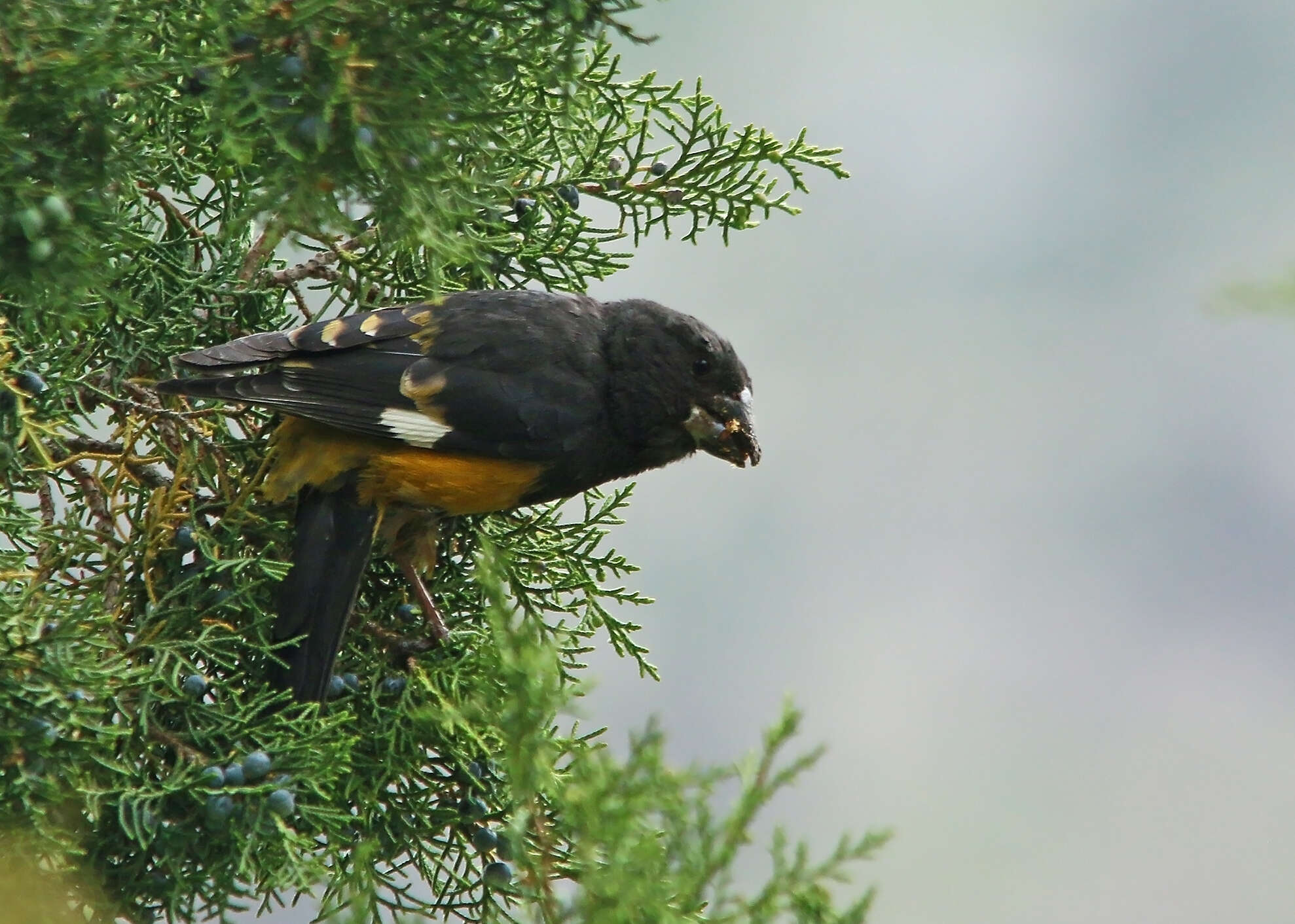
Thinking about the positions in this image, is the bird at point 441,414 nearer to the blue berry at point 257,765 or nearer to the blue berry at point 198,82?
the blue berry at point 257,765

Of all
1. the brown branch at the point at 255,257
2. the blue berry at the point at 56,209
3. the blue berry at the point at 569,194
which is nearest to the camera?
the blue berry at the point at 56,209

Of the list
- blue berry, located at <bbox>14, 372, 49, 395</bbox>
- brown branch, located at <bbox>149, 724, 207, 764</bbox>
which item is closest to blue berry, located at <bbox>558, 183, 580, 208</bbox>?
blue berry, located at <bbox>14, 372, 49, 395</bbox>

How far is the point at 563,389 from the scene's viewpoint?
298cm

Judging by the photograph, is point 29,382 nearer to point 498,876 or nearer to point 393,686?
point 393,686

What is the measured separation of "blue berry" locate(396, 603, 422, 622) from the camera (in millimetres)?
2793

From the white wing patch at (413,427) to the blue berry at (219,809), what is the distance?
0.83m

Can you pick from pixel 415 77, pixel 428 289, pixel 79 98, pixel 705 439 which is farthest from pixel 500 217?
pixel 79 98

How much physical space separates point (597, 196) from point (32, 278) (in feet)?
4.34

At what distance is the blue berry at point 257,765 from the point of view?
7.24 ft

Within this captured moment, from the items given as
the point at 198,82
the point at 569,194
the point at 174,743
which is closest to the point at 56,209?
the point at 198,82

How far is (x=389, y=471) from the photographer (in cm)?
278

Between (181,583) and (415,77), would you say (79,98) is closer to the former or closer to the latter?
(415,77)

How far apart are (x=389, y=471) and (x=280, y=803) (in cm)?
78

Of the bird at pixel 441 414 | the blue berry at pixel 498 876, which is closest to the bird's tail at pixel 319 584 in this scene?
the bird at pixel 441 414
